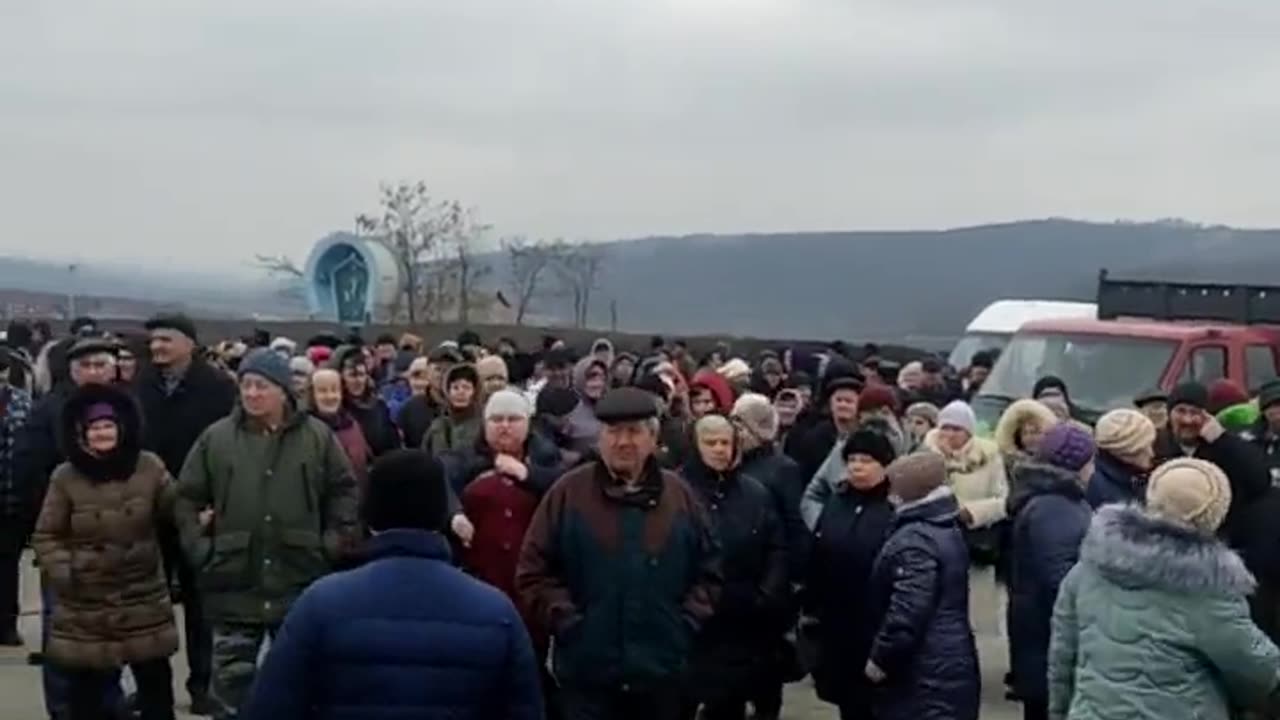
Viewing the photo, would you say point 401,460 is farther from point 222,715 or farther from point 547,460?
point 547,460

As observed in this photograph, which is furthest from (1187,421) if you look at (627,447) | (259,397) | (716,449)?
(259,397)

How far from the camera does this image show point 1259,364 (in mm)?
16891

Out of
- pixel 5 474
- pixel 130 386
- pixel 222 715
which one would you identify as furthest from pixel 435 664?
pixel 5 474

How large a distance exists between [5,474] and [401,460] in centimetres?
778

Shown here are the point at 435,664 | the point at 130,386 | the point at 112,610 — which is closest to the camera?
the point at 435,664

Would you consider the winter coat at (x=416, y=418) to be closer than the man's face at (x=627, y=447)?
No

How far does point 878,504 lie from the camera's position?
896 centimetres

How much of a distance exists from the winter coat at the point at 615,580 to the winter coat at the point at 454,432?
2.29 m

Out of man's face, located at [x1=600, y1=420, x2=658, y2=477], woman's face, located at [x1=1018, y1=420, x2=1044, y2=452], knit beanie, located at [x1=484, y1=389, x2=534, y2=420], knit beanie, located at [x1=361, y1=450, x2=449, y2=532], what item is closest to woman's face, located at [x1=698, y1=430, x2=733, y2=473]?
knit beanie, located at [x1=484, y1=389, x2=534, y2=420]

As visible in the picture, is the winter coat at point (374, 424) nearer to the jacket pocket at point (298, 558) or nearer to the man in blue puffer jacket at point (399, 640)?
the jacket pocket at point (298, 558)

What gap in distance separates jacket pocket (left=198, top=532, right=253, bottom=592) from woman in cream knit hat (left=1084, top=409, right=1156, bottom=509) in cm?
333

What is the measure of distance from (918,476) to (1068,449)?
651 mm

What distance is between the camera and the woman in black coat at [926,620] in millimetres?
7871

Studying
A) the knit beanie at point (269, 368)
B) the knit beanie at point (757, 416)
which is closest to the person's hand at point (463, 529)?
the knit beanie at point (269, 368)
